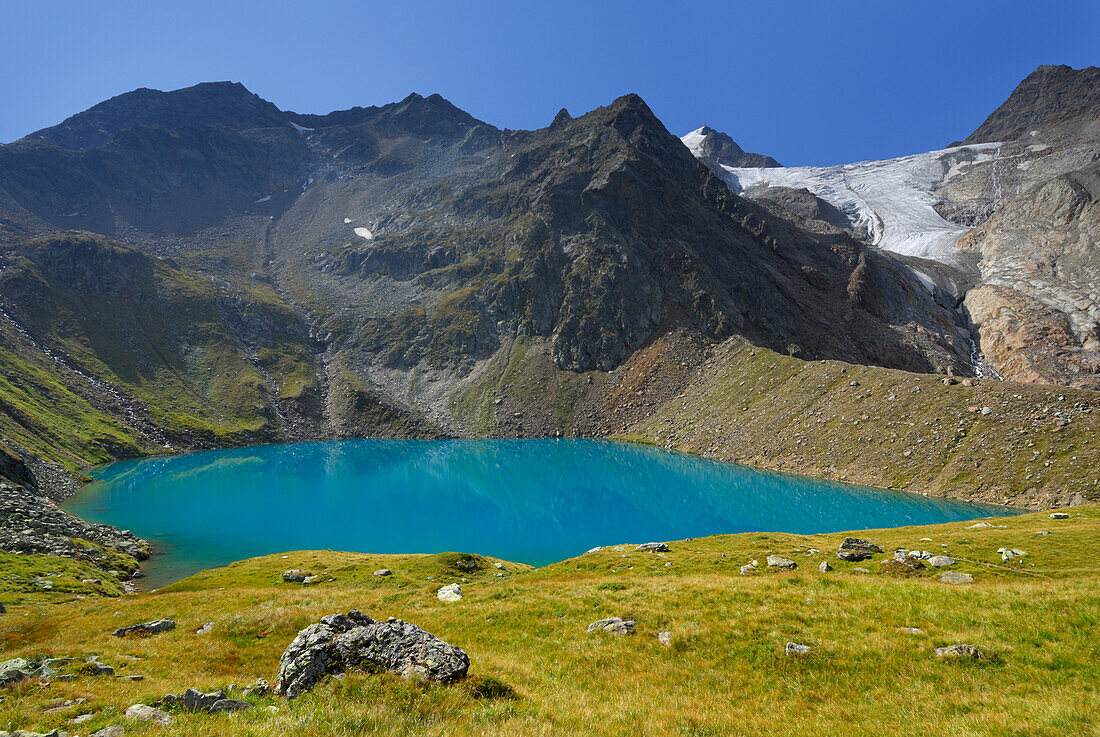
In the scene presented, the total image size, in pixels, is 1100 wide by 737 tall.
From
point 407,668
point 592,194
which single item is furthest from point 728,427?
point 592,194

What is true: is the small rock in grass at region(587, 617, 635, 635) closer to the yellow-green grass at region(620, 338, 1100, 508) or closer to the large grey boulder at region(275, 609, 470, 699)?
the large grey boulder at region(275, 609, 470, 699)

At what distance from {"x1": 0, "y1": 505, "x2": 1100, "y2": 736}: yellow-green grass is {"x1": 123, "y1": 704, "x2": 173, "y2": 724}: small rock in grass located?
0.39 metres

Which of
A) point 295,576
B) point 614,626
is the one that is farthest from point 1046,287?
point 295,576

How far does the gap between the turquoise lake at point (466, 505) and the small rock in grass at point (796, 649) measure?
36.9 metres

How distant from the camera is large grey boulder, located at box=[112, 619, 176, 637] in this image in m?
22.1

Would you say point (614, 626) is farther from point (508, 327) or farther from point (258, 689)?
point (508, 327)

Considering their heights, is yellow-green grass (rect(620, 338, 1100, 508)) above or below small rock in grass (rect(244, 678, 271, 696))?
below

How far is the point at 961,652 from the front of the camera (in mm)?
12539

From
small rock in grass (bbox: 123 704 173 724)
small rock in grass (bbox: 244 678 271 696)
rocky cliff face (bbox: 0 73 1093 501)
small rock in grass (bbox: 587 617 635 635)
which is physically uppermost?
rocky cliff face (bbox: 0 73 1093 501)

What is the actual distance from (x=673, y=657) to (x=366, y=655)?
360 inches

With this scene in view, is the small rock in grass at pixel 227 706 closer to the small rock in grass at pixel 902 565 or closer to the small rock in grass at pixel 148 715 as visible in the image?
the small rock in grass at pixel 148 715

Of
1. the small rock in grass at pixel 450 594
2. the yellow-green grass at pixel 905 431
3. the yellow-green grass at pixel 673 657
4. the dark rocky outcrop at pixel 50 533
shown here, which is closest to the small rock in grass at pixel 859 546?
the yellow-green grass at pixel 673 657

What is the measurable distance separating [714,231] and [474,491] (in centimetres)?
14007

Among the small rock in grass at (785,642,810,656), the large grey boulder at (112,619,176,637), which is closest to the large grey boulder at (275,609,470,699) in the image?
the small rock in grass at (785,642,810,656)
